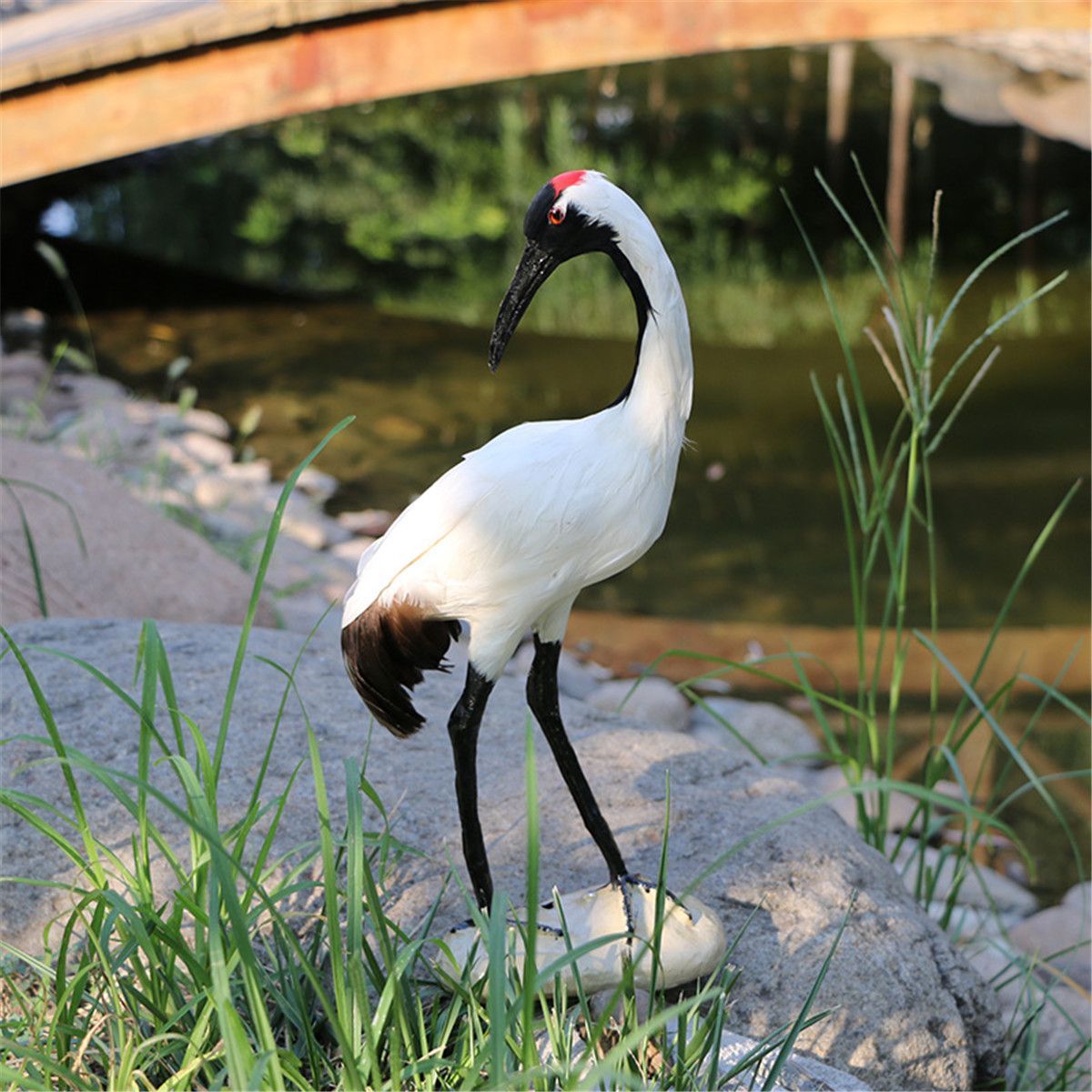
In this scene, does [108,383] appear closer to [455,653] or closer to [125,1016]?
[455,653]

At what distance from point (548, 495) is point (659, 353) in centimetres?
20

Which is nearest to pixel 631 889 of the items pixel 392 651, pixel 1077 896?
pixel 392 651

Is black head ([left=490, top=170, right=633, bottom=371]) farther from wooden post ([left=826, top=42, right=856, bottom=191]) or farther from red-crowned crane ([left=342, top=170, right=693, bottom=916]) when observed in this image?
wooden post ([left=826, top=42, right=856, bottom=191])

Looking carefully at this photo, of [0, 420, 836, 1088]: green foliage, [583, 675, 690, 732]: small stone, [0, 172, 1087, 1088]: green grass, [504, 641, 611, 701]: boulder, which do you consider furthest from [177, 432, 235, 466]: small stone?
[0, 420, 836, 1088]: green foliage

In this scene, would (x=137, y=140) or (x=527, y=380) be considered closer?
(x=137, y=140)

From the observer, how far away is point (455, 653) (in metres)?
3.34

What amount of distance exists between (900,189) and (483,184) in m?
2.48

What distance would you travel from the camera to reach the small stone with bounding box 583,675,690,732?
3625mm

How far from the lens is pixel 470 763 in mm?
1621

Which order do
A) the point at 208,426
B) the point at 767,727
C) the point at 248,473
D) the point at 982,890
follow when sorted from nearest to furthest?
the point at 982,890, the point at 767,727, the point at 248,473, the point at 208,426

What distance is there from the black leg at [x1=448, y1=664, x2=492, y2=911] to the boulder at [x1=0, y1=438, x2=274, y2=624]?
1395 millimetres

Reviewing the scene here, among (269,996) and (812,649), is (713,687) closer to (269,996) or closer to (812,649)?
(812,649)

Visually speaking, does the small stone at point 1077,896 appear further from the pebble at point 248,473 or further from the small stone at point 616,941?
the pebble at point 248,473

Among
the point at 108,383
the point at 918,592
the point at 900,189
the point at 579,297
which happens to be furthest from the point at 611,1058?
the point at 900,189
